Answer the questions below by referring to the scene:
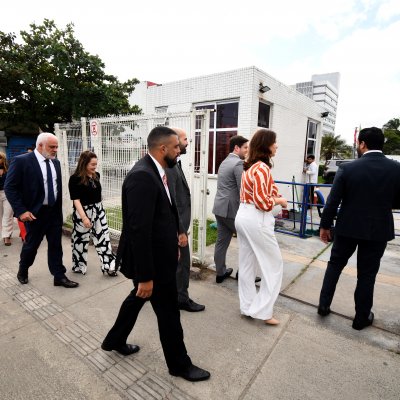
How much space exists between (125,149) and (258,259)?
320cm

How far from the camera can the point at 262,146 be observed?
265 cm

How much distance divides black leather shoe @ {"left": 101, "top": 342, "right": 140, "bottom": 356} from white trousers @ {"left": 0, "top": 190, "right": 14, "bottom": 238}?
13.6 feet

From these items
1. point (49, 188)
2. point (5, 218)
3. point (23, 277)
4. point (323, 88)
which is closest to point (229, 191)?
point (49, 188)

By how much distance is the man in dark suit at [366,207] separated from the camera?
2.50 m

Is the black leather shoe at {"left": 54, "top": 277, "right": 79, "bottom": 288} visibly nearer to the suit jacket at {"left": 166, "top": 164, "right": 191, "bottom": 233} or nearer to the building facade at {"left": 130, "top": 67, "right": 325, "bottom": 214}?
the suit jacket at {"left": 166, "top": 164, "right": 191, "bottom": 233}

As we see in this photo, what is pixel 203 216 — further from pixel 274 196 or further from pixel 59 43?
pixel 59 43

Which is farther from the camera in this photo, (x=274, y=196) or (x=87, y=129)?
(x=87, y=129)

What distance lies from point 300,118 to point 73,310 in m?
8.54

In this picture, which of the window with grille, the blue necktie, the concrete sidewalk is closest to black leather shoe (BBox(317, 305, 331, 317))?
the concrete sidewalk

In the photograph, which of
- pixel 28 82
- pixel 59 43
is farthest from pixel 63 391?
pixel 59 43

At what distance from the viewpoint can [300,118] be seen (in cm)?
898

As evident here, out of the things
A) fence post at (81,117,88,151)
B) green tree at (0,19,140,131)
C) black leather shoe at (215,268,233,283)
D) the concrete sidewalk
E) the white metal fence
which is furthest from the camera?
green tree at (0,19,140,131)

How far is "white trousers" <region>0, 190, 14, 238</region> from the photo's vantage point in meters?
5.21

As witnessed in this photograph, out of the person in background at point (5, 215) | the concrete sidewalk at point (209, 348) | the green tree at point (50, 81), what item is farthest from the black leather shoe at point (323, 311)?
the green tree at point (50, 81)
